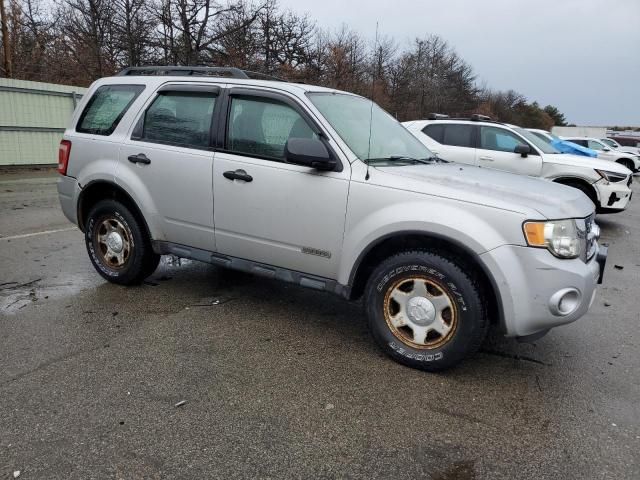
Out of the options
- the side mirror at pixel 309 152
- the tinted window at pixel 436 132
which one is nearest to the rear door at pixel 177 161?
the side mirror at pixel 309 152

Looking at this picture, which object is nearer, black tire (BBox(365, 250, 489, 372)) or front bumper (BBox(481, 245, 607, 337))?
front bumper (BBox(481, 245, 607, 337))

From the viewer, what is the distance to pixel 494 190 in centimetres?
338

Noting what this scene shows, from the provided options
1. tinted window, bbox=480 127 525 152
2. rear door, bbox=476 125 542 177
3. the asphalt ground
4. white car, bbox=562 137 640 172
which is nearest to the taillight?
the asphalt ground

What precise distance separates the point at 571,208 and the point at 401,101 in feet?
122

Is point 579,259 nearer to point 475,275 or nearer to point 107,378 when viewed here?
point 475,275

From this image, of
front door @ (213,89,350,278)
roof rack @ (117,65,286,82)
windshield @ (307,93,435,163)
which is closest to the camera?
front door @ (213,89,350,278)

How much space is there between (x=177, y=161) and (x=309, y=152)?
54.0 inches

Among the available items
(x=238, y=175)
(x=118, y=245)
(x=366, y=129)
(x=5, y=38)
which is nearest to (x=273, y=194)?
(x=238, y=175)

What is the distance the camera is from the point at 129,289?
493 centimetres

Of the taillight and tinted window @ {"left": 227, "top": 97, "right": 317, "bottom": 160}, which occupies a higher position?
tinted window @ {"left": 227, "top": 97, "right": 317, "bottom": 160}

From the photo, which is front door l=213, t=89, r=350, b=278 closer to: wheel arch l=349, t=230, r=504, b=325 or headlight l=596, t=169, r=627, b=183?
wheel arch l=349, t=230, r=504, b=325

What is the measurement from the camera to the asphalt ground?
99.0 inches

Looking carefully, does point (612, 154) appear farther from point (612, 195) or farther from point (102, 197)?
point (102, 197)

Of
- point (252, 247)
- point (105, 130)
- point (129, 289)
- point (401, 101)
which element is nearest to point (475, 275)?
point (252, 247)
